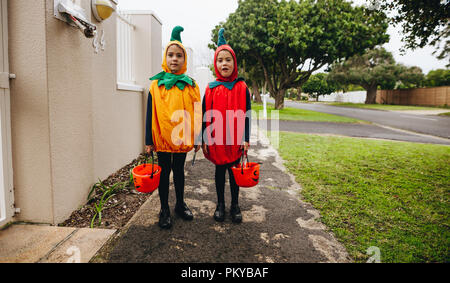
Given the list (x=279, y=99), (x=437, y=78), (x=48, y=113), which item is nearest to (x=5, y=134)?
(x=48, y=113)

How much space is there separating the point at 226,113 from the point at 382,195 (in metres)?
2.44

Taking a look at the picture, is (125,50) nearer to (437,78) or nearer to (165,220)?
(165,220)

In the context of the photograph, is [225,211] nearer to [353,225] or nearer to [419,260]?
[353,225]

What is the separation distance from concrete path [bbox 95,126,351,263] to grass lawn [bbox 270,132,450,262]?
9.4 inches

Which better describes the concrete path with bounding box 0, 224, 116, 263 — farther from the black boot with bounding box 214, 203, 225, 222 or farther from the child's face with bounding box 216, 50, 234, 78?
the child's face with bounding box 216, 50, 234, 78

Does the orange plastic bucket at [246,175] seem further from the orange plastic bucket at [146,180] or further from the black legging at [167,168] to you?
the orange plastic bucket at [146,180]

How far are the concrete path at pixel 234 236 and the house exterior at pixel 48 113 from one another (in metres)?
0.83

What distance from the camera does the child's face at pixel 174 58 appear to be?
2.50 metres

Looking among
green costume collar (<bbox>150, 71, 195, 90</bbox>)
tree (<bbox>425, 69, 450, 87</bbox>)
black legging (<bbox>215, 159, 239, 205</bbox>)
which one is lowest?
black legging (<bbox>215, 159, 239, 205</bbox>)

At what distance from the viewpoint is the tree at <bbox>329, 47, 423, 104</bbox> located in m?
32.3

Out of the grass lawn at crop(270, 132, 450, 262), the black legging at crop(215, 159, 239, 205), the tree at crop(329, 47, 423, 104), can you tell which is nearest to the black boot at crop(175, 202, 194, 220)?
the black legging at crop(215, 159, 239, 205)

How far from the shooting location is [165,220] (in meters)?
2.59

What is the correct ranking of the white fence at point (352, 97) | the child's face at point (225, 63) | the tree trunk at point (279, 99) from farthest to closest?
the white fence at point (352, 97) → the tree trunk at point (279, 99) → the child's face at point (225, 63)

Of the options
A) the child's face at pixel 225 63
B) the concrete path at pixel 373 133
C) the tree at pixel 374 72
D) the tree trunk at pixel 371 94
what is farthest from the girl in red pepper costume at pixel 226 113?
the tree trunk at pixel 371 94
